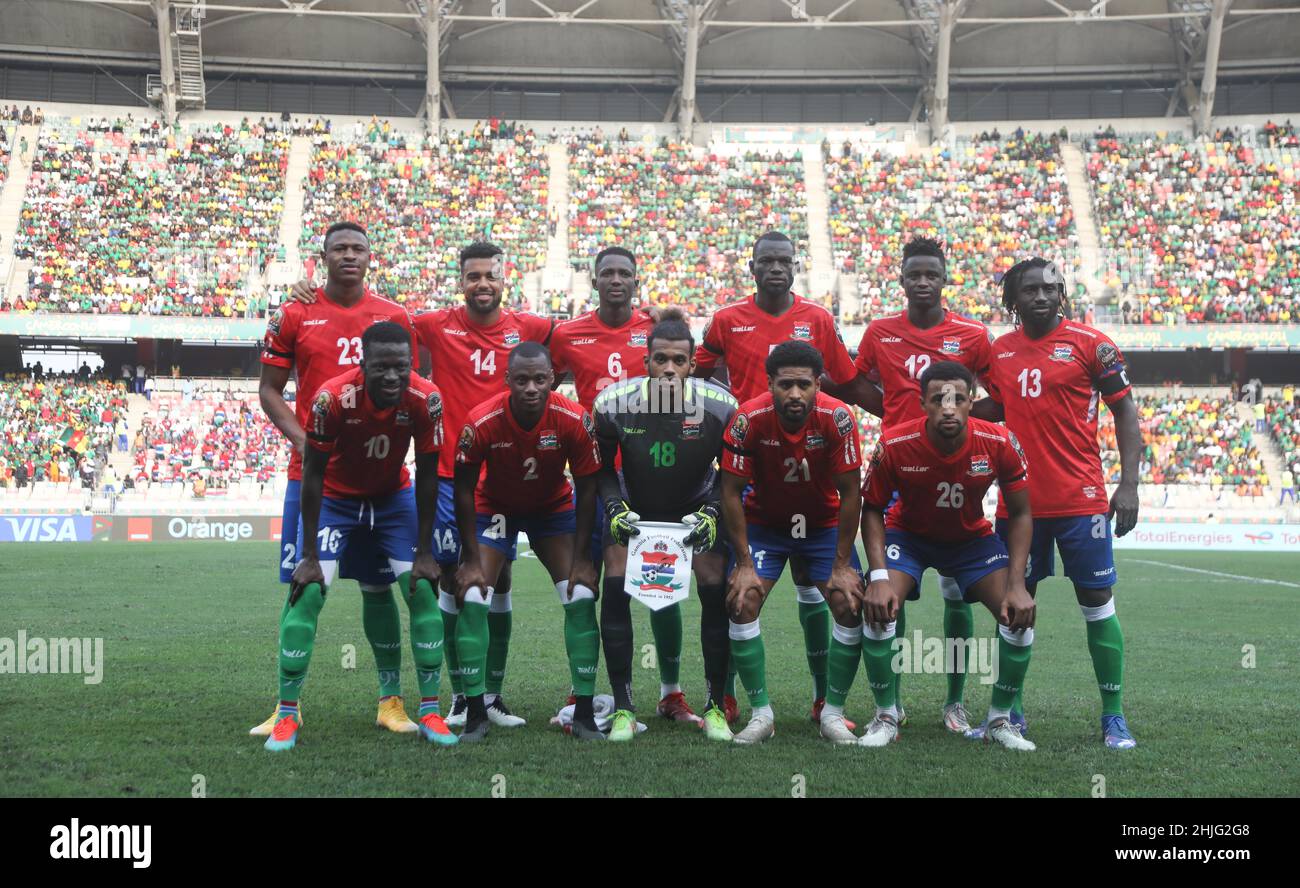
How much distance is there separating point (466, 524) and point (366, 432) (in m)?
0.68

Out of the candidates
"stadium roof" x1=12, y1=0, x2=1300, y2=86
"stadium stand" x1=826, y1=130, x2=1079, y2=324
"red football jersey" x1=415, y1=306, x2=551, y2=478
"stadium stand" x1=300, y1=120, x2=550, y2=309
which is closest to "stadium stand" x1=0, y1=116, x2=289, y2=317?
"stadium stand" x1=300, y1=120, x2=550, y2=309

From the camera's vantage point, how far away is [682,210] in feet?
125

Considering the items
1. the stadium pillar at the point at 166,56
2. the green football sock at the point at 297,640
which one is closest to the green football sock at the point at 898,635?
the green football sock at the point at 297,640

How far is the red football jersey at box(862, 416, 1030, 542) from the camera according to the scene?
586cm

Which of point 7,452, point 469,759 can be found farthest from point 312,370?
point 7,452

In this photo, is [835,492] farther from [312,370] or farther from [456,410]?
[312,370]

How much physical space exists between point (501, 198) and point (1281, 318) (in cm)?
2355

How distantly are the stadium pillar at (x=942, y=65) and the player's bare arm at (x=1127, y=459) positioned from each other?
33.3 m

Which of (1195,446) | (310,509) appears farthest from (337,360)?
(1195,446)

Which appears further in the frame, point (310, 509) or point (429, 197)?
point (429, 197)

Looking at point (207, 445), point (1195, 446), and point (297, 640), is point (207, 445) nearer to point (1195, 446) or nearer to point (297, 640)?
point (1195, 446)

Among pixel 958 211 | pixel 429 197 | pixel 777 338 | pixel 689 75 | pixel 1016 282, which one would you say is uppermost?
pixel 689 75

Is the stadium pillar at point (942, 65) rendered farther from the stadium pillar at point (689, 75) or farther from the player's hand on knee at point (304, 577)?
the player's hand on knee at point (304, 577)

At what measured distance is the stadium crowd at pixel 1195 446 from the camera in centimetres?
2884
